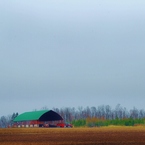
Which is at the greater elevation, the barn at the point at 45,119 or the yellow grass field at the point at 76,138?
the barn at the point at 45,119

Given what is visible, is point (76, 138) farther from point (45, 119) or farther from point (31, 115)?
point (31, 115)

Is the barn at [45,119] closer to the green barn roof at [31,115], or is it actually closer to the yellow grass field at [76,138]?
the green barn roof at [31,115]

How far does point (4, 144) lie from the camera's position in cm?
2681

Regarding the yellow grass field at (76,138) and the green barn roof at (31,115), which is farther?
the green barn roof at (31,115)

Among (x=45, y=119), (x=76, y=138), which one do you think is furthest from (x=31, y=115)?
(x=76, y=138)

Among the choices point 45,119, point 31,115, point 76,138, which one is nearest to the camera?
point 76,138

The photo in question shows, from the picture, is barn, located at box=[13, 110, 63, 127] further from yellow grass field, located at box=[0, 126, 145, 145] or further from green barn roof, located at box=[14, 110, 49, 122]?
yellow grass field, located at box=[0, 126, 145, 145]

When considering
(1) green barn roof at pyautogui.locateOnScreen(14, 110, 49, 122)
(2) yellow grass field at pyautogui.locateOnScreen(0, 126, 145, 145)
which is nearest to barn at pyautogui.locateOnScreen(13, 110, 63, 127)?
(1) green barn roof at pyautogui.locateOnScreen(14, 110, 49, 122)

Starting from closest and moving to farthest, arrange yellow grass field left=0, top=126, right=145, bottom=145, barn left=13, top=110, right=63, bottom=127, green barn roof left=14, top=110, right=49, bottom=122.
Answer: yellow grass field left=0, top=126, right=145, bottom=145 → barn left=13, top=110, right=63, bottom=127 → green barn roof left=14, top=110, right=49, bottom=122

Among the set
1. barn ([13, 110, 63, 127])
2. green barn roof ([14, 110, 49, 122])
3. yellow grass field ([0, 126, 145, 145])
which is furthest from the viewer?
green barn roof ([14, 110, 49, 122])

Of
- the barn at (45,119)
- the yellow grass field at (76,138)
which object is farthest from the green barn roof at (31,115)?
the yellow grass field at (76,138)

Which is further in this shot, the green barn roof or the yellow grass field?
the green barn roof

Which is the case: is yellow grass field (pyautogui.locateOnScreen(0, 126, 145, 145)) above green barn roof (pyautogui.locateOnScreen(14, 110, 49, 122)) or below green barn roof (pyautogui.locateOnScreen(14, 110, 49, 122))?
below

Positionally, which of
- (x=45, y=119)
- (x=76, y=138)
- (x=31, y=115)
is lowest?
(x=76, y=138)
